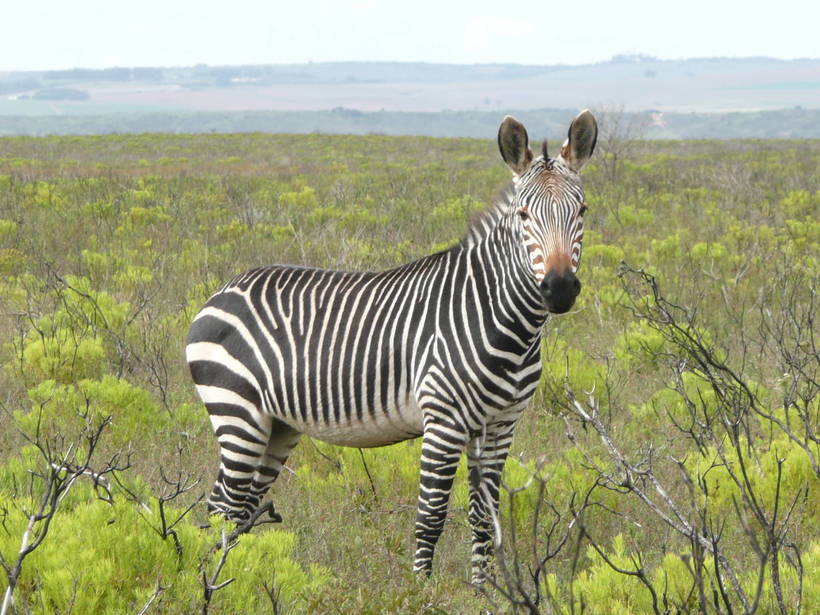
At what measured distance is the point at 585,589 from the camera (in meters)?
3.34

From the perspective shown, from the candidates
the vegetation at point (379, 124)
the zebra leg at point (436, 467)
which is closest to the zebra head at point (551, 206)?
the zebra leg at point (436, 467)

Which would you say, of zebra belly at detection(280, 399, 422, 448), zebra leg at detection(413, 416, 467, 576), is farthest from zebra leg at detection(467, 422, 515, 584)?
zebra belly at detection(280, 399, 422, 448)

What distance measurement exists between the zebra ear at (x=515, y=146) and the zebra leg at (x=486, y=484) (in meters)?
1.22

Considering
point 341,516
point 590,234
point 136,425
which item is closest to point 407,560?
point 341,516

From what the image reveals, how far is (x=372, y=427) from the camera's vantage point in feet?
13.9

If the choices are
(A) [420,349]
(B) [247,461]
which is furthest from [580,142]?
(B) [247,461]

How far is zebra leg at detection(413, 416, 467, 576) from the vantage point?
389cm

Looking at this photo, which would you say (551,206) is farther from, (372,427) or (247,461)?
(247,461)

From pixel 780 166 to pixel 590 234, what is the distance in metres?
14.2

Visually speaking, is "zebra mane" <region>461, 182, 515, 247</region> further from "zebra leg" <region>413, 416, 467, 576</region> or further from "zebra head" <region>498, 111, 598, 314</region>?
"zebra leg" <region>413, 416, 467, 576</region>

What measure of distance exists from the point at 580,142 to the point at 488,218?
57 centimetres

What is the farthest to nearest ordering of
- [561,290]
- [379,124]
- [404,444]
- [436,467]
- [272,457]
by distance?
[379,124], [404,444], [272,457], [436,467], [561,290]

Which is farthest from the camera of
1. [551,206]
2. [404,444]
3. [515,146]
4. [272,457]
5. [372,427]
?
[404,444]

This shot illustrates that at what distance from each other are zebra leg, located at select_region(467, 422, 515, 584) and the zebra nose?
0.82 metres
